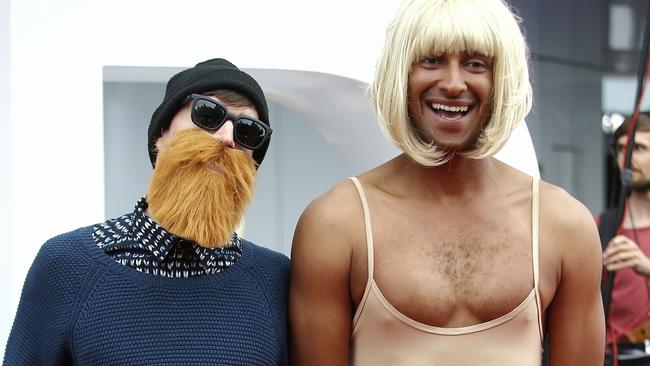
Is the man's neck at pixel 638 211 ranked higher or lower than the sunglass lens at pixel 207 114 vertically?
lower

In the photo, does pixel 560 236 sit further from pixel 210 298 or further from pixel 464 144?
pixel 210 298

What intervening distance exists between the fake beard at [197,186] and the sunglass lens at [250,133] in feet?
0.10

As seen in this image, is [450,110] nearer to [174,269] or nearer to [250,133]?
[250,133]

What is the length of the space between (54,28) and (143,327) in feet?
3.99

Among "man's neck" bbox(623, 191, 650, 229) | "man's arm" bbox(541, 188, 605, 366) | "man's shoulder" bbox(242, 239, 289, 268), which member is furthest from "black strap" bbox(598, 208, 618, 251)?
"man's shoulder" bbox(242, 239, 289, 268)

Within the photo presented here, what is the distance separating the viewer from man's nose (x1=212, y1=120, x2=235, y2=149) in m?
2.42

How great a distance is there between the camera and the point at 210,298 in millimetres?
2432

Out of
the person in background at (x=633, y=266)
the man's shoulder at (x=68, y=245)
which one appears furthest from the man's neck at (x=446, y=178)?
the person in background at (x=633, y=266)

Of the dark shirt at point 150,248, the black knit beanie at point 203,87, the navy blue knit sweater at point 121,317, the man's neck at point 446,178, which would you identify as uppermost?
the black knit beanie at point 203,87

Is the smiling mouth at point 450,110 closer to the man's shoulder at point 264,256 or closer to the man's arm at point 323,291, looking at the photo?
the man's arm at point 323,291

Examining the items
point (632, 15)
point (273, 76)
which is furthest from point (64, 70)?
point (632, 15)

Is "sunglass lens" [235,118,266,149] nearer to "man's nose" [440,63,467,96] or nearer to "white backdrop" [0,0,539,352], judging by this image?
"man's nose" [440,63,467,96]

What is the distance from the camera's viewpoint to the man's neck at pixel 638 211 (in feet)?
15.8

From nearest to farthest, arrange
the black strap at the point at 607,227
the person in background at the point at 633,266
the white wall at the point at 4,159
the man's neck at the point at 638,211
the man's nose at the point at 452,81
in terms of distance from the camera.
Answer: the man's nose at the point at 452,81 → the white wall at the point at 4,159 → the person in background at the point at 633,266 → the black strap at the point at 607,227 → the man's neck at the point at 638,211
